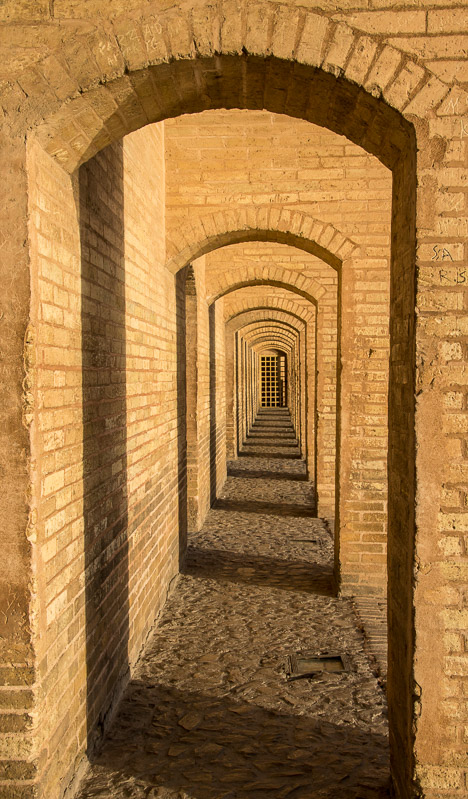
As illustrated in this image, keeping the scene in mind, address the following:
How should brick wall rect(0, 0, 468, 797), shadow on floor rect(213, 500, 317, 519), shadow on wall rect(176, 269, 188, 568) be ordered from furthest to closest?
1. shadow on floor rect(213, 500, 317, 519)
2. shadow on wall rect(176, 269, 188, 568)
3. brick wall rect(0, 0, 468, 797)

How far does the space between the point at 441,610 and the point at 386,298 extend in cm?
393

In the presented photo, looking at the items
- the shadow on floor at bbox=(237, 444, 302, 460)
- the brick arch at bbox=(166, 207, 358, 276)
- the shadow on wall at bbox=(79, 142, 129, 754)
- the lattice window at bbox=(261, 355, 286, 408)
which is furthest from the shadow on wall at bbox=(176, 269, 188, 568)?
the lattice window at bbox=(261, 355, 286, 408)

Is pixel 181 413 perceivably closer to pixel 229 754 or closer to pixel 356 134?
pixel 229 754

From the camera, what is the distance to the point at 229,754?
3623 mm

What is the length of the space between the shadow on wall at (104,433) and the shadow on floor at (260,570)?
2.54m

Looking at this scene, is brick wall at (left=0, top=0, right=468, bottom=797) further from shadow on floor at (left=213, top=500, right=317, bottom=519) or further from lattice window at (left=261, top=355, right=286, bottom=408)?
lattice window at (left=261, top=355, right=286, bottom=408)

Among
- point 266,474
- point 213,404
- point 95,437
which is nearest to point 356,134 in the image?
point 95,437

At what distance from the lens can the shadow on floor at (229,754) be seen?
130 inches

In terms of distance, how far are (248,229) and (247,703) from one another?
4.51m

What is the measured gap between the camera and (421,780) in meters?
2.69

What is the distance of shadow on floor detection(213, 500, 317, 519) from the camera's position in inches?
396

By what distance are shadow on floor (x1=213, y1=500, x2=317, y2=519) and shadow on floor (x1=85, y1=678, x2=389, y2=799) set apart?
5831mm

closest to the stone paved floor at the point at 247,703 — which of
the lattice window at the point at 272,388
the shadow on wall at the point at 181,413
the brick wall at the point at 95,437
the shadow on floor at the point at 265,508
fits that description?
the brick wall at the point at 95,437

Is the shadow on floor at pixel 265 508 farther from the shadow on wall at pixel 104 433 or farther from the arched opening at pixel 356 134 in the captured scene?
the arched opening at pixel 356 134
